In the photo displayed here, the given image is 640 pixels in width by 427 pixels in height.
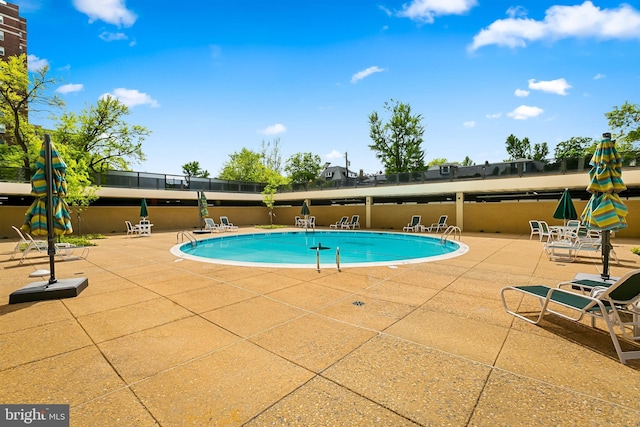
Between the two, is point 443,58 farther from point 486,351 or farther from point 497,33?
point 486,351

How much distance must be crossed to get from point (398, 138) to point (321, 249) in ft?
98.9

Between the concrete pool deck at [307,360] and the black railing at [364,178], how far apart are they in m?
13.8

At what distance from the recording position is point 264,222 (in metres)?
29.2

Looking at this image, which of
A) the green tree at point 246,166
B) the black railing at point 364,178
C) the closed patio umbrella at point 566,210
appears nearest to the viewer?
the closed patio umbrella at point 566,210

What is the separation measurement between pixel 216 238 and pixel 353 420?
50.0 feet

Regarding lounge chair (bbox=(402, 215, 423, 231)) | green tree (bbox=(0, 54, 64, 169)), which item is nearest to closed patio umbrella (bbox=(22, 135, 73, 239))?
lounge chair (bbox=(402, 215, 423, 231))

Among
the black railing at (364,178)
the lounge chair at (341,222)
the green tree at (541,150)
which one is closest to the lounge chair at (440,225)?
the black railing at (364,178)

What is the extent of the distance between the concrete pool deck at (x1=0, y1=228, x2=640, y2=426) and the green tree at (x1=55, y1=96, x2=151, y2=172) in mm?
19948

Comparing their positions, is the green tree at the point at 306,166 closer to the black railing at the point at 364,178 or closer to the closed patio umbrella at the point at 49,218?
the black railing at the point at 364,178

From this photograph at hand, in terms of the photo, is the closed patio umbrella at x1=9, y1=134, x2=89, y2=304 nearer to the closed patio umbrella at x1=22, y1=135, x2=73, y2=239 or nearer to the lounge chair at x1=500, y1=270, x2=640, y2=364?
the closed patio umbrella at x1=22, y1=135, x2=73, y2=239

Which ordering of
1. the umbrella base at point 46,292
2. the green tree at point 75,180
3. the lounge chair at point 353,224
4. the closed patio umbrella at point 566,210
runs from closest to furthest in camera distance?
the umbrella base at point 46,292
the closed patio umbrella at point 566,210
the green tree at point 75,180
the lounge chair at point 353,224

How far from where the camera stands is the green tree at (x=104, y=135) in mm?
19922

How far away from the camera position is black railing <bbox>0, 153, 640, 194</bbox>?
14829 millimetres

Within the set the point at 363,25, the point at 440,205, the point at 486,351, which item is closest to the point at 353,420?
the point at 486,351
